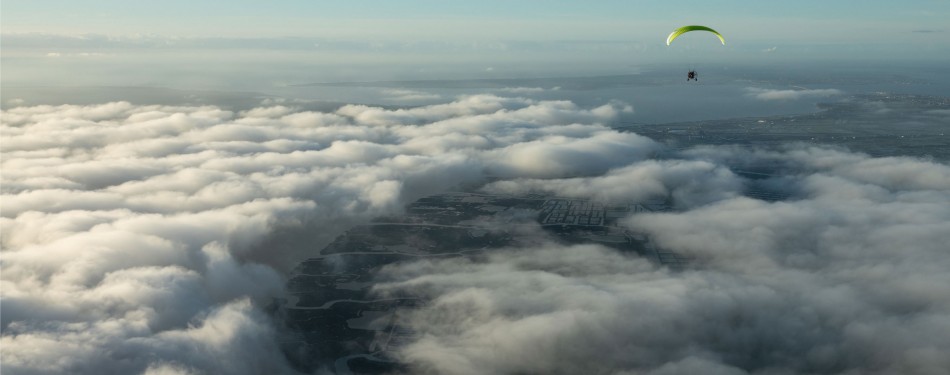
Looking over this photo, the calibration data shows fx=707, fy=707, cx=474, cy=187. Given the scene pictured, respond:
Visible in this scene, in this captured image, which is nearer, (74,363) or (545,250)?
(74,363)

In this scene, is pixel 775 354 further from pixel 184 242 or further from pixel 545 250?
pixel 184 242

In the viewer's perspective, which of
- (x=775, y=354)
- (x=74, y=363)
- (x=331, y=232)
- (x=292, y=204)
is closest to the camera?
(x=74, y=363)

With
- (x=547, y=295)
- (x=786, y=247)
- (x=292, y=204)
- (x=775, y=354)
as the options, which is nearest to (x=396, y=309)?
(x=547, y=295)

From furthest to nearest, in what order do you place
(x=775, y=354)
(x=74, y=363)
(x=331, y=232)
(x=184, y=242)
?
(x=331, y=232) → (x=184, y=242) → (x=775, y=354) → (x=74, y=363)

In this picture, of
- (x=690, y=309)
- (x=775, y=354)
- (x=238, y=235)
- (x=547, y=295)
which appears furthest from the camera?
(x=238, y=235)

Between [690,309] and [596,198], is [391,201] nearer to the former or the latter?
[596,198]

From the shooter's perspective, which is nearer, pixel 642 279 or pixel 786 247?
pixel 642 279

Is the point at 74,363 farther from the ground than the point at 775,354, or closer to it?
farther from the ground

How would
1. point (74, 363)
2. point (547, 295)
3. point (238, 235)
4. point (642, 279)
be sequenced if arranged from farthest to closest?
point (238, 235) → point (642, 279) → point (547, 295) → point (74, 363)

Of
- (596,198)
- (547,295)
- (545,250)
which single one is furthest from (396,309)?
(596,198)
